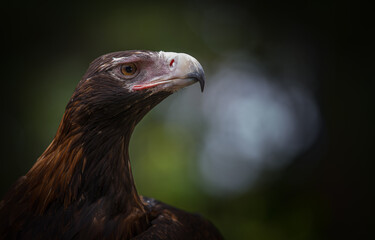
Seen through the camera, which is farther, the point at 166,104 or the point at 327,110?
the point at 166,104

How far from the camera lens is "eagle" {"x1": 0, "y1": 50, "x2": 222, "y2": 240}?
69.3 inches

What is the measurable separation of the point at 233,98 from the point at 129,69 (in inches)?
159

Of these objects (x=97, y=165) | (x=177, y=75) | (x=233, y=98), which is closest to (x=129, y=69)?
(x=177, y=75)

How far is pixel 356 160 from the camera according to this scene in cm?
458

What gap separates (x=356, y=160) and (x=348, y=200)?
0.58 m

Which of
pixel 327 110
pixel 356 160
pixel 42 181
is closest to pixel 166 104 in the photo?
pixel 327 110

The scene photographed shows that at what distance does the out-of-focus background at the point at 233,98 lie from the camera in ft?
15.5

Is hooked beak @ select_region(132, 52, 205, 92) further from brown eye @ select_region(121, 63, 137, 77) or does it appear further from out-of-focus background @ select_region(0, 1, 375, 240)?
out-of-focus background @ select_region(0, 1, 375, 240)

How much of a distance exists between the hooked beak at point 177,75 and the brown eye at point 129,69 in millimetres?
85

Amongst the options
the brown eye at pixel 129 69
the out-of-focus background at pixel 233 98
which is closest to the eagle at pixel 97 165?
the brown eye at pixel 129 69

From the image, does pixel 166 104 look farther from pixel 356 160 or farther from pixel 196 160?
pixel 356 160

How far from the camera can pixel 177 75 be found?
184 cm

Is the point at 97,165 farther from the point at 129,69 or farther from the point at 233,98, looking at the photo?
the point at 233,98

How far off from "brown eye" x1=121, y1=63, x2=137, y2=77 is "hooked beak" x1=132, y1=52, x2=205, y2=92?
9 centimetres
